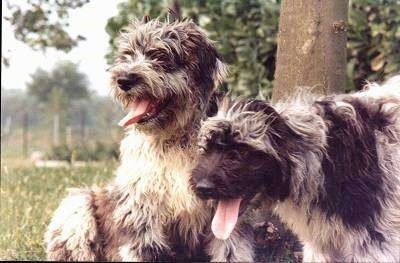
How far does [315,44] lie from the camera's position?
552 cm

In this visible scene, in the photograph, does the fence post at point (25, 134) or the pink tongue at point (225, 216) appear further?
the fence post at point (25, 134)

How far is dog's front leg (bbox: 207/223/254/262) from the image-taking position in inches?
191

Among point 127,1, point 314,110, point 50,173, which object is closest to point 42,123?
point 50,173

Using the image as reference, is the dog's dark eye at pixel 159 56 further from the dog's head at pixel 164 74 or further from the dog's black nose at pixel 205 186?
the dog's black nose at pixel 205 186

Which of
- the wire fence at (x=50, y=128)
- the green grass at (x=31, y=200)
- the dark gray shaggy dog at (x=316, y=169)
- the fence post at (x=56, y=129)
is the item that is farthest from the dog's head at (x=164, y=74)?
the fence post at (x=56, y=129)

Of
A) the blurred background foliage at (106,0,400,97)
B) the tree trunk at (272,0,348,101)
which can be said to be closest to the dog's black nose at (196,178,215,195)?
the tree trunk at (272,0,348,101)

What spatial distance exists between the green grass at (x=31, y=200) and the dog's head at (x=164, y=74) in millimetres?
1519

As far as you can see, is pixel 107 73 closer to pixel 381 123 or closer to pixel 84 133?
pixel 381 123

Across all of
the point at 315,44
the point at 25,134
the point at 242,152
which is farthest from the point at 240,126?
the point at 25,134

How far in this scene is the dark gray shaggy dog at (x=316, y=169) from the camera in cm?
406

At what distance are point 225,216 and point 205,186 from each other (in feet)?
1.12

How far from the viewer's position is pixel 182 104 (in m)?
4.72

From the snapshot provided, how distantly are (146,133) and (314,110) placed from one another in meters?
1.15

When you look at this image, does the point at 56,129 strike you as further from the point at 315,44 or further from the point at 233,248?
the point at 233,248
